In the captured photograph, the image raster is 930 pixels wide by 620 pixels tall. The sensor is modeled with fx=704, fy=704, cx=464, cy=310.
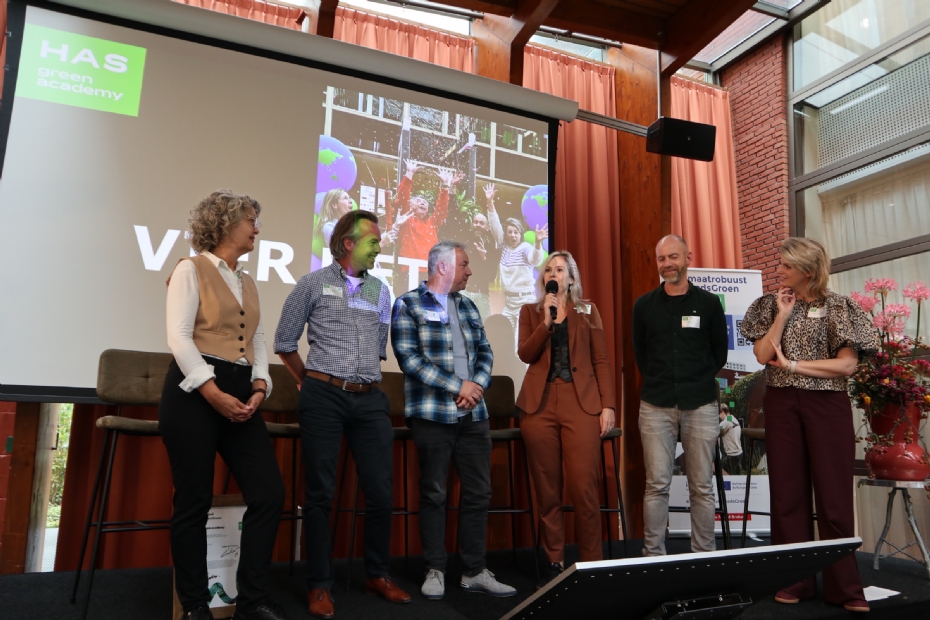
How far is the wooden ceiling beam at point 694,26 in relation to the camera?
14.6 ft

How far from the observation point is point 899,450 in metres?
3.37

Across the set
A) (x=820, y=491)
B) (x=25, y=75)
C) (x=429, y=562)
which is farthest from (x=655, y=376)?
(x=25, y=75)

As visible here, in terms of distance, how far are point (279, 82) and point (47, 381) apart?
187cm

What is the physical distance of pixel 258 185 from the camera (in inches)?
142

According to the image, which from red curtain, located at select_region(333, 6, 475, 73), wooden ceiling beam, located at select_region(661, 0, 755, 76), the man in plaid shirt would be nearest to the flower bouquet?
the man in plaid shirt

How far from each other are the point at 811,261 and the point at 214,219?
230cm

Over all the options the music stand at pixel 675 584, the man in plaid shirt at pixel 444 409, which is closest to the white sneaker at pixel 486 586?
the man in plaid shirt at pixel 444 409

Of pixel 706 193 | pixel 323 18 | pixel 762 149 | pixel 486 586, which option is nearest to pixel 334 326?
pixel 486 586

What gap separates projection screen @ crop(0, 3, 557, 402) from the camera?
3098mm

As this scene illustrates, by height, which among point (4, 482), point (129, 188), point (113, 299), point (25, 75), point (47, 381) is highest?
point (25, 75)

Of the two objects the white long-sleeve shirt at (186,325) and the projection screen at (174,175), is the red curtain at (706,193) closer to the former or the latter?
the projection screen at (174,175)

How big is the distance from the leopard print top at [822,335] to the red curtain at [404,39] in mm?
3311

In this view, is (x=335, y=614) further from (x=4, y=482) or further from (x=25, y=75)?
(x=25, y=75)

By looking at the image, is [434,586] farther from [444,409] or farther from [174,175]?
[174,175]
